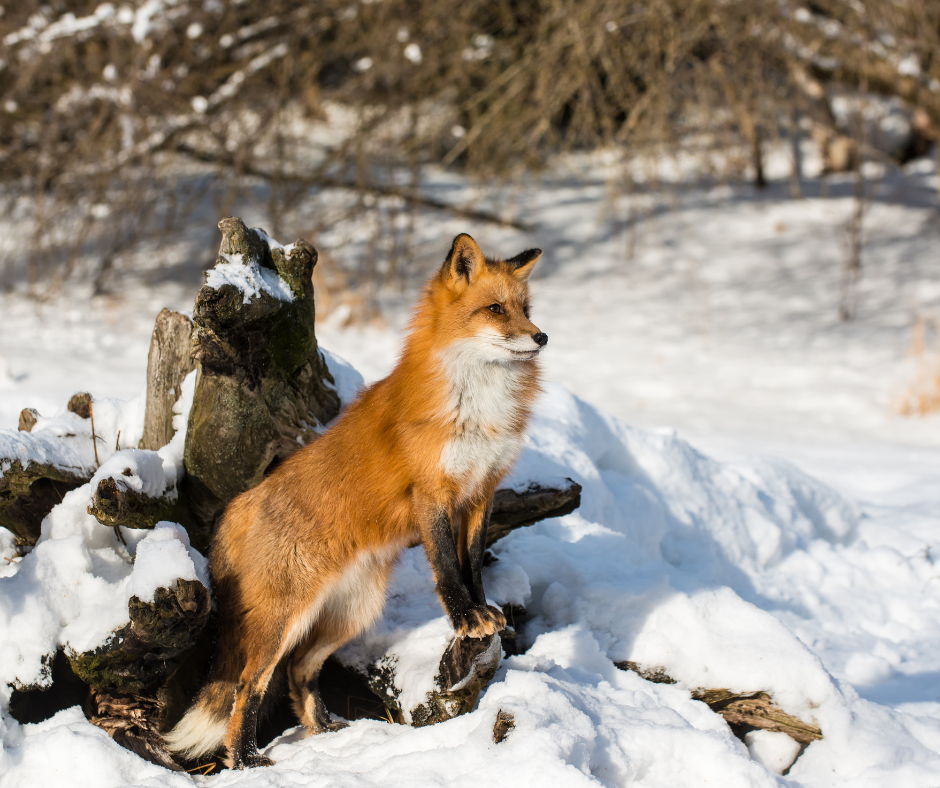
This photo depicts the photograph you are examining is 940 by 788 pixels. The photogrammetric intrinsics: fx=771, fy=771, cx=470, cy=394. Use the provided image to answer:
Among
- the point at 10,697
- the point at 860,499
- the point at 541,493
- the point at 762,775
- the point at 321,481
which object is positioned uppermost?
the point at 321,481

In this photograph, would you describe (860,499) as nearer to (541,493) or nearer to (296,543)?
(541,493)

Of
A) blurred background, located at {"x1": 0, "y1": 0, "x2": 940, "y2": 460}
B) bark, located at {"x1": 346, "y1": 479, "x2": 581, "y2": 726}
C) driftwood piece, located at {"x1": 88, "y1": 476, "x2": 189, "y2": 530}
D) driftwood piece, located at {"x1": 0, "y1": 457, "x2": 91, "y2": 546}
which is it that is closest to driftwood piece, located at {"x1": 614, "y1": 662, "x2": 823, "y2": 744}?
bark, located at {"x1": 346, "y1": 479, "x2": 581, "y2": 726}

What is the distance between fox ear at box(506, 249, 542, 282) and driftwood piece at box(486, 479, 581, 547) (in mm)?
938

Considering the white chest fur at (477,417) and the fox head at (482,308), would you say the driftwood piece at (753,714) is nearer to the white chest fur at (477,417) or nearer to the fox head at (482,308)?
the white chest fur at (477,417)

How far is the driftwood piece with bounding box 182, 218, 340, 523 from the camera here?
2998 millimetres

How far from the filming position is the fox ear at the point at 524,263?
297 centimetres

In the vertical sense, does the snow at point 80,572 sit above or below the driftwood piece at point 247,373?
below

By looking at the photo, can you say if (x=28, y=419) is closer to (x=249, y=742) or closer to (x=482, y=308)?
(x=249, y=742)

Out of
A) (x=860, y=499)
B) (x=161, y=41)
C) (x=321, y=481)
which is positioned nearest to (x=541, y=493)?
(x=321, y=481)

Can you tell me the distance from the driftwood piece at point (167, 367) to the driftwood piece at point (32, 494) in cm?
40

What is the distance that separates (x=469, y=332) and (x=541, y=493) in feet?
3.10

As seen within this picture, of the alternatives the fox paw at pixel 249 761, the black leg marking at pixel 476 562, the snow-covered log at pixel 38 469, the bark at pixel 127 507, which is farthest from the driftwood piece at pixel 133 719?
the black leg marking at pixel 476 562

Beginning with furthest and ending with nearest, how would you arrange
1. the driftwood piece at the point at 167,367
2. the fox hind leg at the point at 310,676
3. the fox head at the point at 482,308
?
the driftwood piece at the point at 167,367 < the fox hind leg at the point at 310,676 < the fox head at the point at 482,308

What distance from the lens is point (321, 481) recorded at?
2902mm
